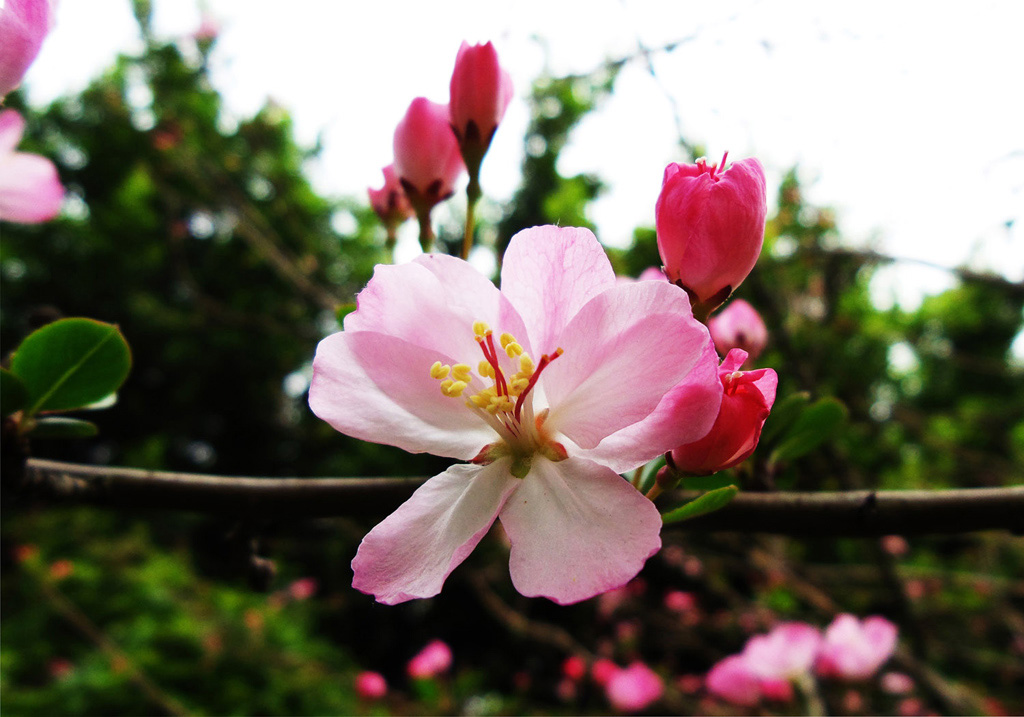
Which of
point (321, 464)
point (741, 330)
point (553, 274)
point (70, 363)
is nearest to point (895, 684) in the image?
point (741, 330)

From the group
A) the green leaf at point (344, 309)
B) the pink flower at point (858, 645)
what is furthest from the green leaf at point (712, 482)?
the pink flower at point (858, 645)

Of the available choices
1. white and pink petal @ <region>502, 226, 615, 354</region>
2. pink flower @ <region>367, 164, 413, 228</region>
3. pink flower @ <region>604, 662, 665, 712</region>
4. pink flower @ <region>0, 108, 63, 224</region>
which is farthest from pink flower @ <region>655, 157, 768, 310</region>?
pink flower @ <region>604, 662, 665, 712</region>

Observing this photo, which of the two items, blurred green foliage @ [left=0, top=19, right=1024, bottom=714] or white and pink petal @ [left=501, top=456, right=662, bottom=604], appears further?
blurred green foliage @ [left=0, top=19, right=1024, bottom=714]

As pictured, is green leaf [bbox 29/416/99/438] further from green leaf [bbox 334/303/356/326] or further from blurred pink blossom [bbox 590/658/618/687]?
blurred pink blossom [bbox 590/658/618/687]

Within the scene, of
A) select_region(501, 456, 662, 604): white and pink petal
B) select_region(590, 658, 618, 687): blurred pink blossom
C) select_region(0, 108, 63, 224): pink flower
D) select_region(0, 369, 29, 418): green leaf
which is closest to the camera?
select_region(501, 456, 662, 604): white and pink petal

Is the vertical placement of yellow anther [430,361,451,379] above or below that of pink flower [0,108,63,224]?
below

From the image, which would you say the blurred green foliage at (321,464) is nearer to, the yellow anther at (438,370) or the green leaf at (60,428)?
the green leaf at (60,428)

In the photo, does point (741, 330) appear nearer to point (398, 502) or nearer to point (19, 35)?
point (398, 502)
